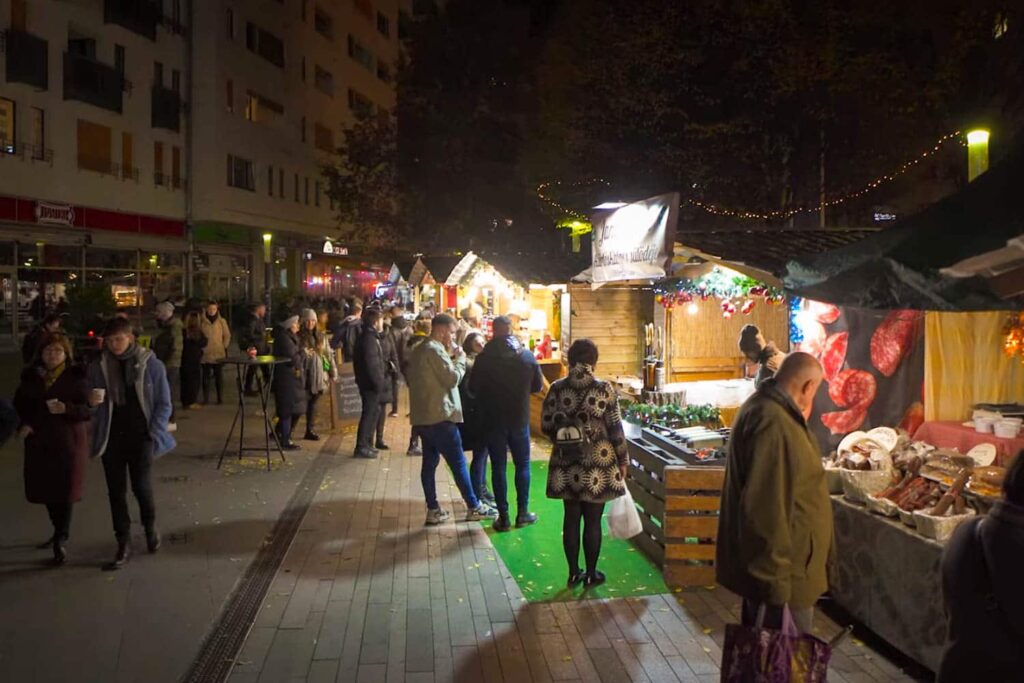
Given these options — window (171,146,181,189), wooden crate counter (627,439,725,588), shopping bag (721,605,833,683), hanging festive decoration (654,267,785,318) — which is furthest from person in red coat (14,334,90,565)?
window (171,146,181,189)

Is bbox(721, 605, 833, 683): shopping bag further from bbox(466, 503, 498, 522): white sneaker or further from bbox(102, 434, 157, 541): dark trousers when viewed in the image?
bbox(102, 434, 157, 541): dark trousers

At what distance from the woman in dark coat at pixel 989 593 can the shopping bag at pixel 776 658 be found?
0.53 m

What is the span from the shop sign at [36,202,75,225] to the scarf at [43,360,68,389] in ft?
64.0

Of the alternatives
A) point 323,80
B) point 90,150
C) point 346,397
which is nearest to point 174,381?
point 346,397

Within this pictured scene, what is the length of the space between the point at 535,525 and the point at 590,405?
80.6 inches

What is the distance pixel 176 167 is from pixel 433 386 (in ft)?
81.4

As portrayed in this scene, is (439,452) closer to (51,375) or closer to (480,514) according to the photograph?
(480,514)

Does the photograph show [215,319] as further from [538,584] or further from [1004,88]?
[1004,88]

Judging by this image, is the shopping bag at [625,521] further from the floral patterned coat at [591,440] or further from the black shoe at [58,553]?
the black shoe at [58,553]

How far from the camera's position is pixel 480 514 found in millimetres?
7586

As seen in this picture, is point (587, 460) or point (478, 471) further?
point (478, 471)

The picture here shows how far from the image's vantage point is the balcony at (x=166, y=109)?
89.8 ft

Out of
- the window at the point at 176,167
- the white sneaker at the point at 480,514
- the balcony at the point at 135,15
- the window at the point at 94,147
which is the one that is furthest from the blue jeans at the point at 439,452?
the window at the point at 176,167

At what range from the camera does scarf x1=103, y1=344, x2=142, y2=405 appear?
6070 millimetres
